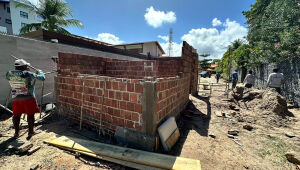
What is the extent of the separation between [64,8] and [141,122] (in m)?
14.0

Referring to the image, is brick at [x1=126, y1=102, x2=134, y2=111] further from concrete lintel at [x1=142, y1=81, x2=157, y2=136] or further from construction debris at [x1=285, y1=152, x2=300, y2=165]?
construction debris at [x1=285, y1=152, x2=300, y2=165]

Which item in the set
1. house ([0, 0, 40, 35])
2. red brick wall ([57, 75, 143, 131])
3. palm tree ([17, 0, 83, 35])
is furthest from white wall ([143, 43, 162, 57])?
A: house ([0, 0, 40, 35])

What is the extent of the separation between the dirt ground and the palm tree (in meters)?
10.7

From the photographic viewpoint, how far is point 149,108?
235 centimetres

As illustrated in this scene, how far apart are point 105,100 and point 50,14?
12.9m

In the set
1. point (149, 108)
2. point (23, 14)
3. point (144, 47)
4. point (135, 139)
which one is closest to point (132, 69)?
point (149, 108)

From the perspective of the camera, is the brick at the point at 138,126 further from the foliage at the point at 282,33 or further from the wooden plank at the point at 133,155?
the foliage at the point at 282,33

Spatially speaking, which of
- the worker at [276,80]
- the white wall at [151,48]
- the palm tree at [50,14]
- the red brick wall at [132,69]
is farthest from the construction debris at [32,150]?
the white wall at [151,48]

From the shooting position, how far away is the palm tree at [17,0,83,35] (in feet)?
34.8

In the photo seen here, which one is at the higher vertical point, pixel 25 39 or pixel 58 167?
pixel 25 39

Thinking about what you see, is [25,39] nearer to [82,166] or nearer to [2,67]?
[2,67]

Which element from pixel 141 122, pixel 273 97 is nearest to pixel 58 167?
pixel 141 122

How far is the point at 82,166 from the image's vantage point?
2.07m


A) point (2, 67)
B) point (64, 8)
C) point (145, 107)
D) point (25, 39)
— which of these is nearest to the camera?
point (145, 107)
